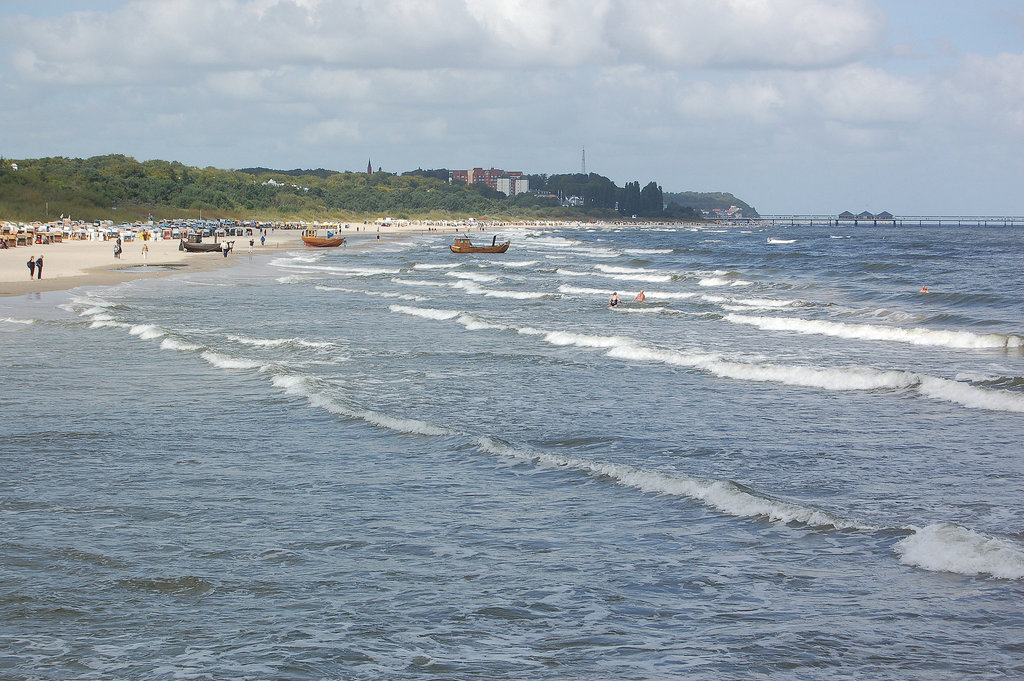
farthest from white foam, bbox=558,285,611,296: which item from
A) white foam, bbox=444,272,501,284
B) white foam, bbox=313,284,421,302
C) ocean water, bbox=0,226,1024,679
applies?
ocean water, bbox=0,226,1024,679

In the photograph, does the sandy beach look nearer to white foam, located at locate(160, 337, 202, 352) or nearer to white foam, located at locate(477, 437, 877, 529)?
white foam, located at locate(160, 337, 202, 352)

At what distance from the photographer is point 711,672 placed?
6.74 meters

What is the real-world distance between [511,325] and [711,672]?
24509 mm

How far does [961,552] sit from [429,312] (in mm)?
26999

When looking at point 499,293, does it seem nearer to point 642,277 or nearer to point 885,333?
point 642,277

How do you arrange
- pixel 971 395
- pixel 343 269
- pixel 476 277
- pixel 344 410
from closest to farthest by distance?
pixel 344 410 → pixel 971 395 → pixel 476 277 → pixel 343 269

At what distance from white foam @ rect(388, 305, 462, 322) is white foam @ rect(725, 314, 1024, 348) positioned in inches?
380

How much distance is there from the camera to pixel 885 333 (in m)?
28.3

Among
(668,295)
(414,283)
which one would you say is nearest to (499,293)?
(668,295)

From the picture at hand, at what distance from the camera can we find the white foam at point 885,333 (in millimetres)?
25953

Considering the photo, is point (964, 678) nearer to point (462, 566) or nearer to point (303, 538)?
point (462, 566)

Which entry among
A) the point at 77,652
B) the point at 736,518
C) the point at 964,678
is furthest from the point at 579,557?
the point at 77,652

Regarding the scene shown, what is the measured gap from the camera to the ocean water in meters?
7.15

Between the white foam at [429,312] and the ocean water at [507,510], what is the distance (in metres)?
7.86
